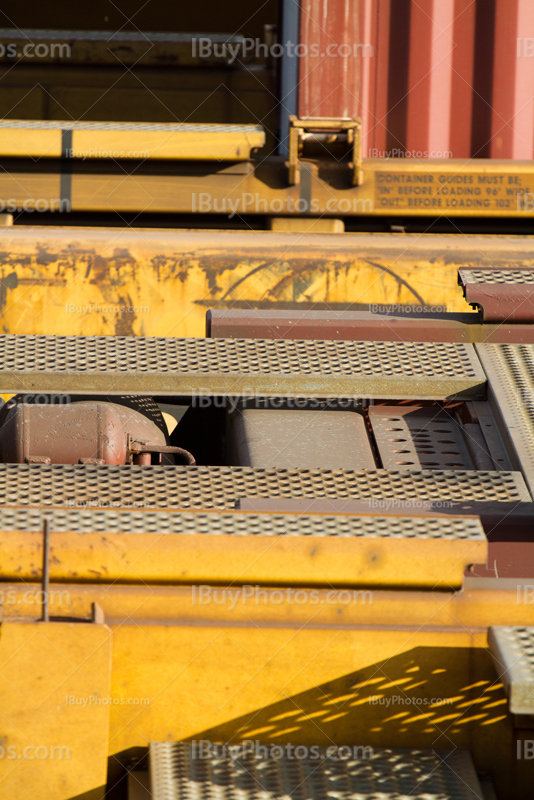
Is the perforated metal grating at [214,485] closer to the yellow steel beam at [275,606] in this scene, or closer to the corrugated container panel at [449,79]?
the yellow steel beam at [275,606]

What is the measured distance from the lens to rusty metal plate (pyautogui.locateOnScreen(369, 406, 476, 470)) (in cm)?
299

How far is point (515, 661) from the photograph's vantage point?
75.2 inches

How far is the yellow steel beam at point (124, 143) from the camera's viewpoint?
4742 millimetres

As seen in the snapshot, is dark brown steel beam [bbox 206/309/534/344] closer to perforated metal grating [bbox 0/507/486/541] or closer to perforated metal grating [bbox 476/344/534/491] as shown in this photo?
perforated metal grating [bbox 476/344/534/491]

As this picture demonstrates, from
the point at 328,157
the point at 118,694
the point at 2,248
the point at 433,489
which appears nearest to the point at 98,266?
the point at 2,248

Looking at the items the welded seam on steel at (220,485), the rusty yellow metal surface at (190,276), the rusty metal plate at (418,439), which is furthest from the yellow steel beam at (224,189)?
the welded seam on steel at (220,485)

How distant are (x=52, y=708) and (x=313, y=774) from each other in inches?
24.7

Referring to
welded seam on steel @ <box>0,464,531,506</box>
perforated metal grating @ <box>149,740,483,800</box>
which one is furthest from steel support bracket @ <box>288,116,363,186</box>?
perforated metal grating @ <box>149,740,483,800</box>

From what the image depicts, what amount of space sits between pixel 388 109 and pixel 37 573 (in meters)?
4.43

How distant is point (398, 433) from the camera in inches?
125

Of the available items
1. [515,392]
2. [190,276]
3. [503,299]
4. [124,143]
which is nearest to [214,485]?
[515,392]

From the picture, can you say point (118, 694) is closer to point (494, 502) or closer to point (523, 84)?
point (494, 502)

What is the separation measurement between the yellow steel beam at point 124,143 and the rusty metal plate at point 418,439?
82.6 inches

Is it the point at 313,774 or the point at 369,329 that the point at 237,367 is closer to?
the point at 369,329
